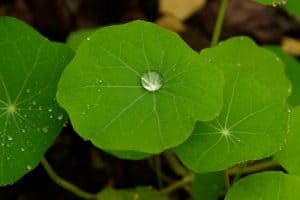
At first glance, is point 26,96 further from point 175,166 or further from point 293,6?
point 293,6

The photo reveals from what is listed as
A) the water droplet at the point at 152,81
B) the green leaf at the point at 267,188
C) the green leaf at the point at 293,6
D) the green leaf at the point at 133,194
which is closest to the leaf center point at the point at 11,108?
the water droplet at the point at 152,81

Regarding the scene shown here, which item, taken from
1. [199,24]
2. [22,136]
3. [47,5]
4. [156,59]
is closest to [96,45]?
[156,59]

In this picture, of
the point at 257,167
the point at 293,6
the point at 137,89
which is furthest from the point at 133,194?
the point at 293,6

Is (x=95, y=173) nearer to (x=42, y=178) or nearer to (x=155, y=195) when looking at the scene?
(x=42, y=178)

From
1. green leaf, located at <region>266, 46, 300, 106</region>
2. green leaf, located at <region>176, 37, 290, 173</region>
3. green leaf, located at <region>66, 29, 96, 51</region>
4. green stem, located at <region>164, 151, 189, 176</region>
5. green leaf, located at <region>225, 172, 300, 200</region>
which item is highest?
green leaf, located at <region>176, 37, 290, 173</region>

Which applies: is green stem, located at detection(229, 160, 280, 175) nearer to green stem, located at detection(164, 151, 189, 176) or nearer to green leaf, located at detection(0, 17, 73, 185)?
green stem, located at detection(164, 151, 189, 176)

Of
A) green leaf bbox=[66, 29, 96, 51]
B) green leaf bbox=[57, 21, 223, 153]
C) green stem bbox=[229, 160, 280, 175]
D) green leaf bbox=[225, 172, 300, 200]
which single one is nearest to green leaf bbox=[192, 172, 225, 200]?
green stem bbox=[229, 160, 280, 175]
